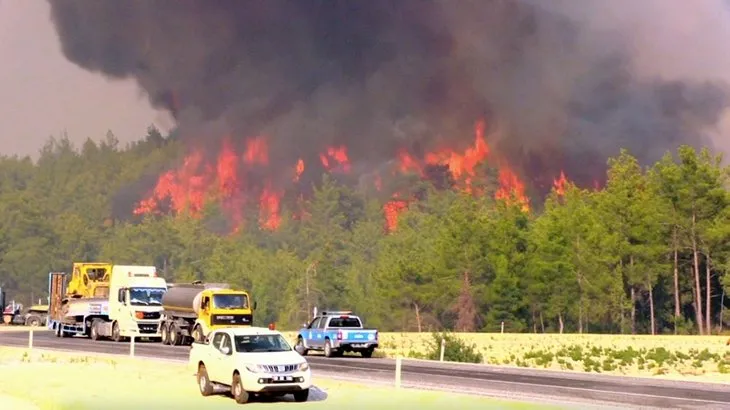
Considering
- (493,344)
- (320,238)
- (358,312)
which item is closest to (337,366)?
(493,344)

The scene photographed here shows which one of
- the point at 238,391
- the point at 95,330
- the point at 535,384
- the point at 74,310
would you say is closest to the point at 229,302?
the point at 95,330

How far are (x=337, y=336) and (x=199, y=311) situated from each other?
762cm

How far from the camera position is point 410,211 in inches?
7667

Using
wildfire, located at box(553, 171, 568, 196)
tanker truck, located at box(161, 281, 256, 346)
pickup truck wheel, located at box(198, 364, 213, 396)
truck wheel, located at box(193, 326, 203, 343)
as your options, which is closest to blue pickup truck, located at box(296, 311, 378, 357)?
tanker truck, located at box(161, 281, 256, 346)

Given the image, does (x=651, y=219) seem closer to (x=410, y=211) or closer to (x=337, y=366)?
(x=337, y=366)

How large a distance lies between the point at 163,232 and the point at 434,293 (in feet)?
309

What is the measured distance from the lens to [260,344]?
26438 mm

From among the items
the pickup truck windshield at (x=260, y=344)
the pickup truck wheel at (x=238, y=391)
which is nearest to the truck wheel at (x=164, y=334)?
the pickup truck windshield at (x=260, y=344)

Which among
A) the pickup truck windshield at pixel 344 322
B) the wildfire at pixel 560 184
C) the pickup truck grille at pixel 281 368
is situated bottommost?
the pickup truck grille at pixel 281 368

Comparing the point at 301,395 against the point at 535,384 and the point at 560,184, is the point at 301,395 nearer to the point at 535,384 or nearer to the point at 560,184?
the point at 535,384

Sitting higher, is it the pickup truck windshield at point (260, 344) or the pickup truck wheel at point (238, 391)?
the pickup truck windshield at point (260, 344)

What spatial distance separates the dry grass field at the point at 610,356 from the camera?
41.3 meters

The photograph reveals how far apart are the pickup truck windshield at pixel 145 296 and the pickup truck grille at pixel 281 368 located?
3126 cm

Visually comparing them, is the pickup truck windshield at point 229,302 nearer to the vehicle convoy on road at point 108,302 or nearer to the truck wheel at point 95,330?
the vehicle convoy on road at point 108,302
